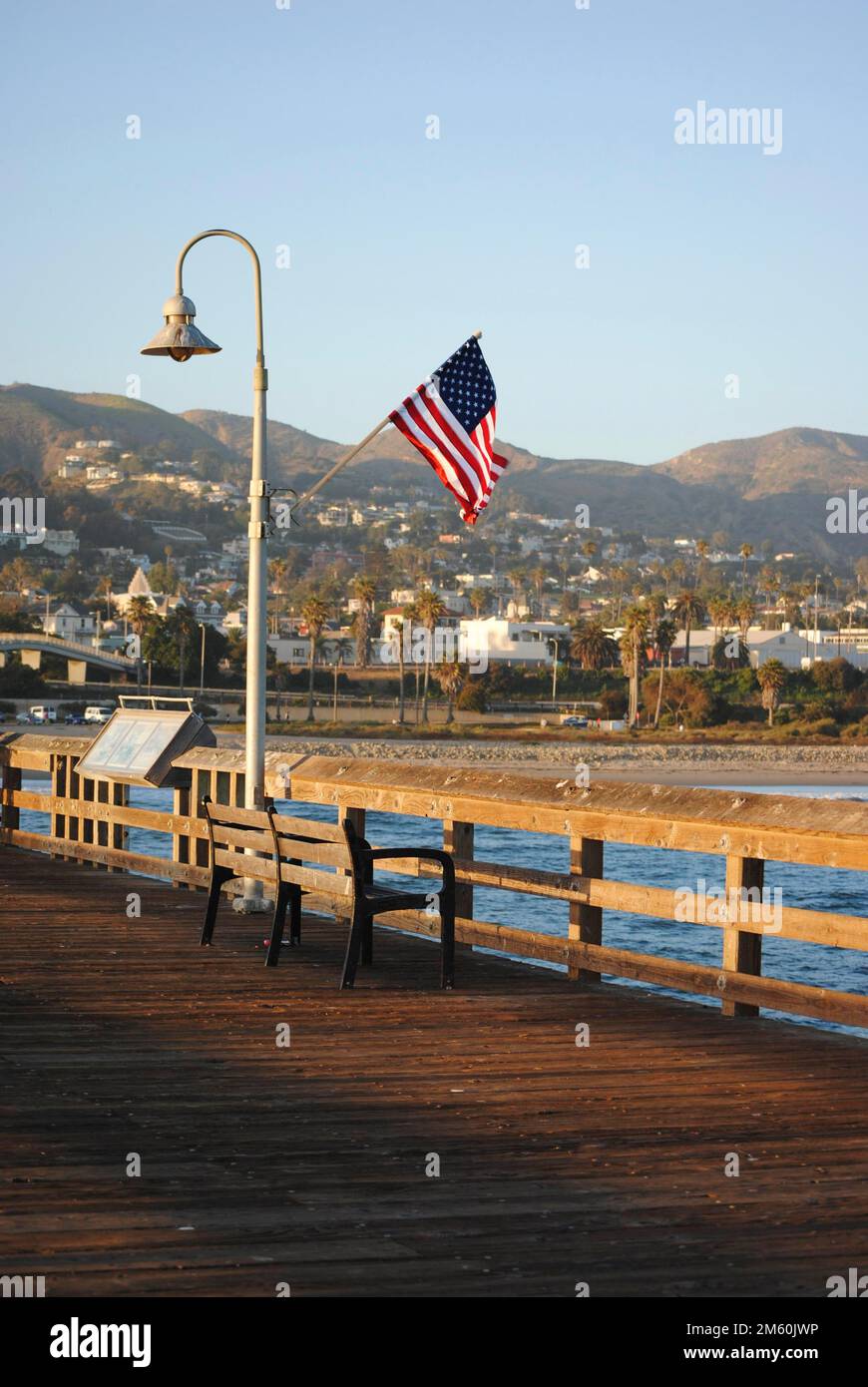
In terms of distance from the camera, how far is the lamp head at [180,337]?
38.4 ft

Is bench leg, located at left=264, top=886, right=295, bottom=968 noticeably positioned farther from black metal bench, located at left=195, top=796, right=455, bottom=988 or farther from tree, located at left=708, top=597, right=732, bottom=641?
tree, located at left=708, top=597, right=732, bottom=641

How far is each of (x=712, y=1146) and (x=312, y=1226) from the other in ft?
5.20

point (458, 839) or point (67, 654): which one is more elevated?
point (458, 839)

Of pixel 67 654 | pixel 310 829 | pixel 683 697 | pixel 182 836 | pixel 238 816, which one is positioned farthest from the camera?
pixel 67 654

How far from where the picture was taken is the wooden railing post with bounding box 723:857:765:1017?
7.55 m

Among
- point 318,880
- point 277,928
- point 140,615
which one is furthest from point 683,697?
point 277,928

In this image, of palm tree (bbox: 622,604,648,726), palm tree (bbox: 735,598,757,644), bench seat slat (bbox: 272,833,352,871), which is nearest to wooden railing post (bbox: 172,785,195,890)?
bench seat slat (bbox: 272,833,352,871)

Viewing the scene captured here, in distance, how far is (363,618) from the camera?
17388 cm

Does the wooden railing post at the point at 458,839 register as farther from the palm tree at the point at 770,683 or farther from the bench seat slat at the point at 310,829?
the palm tree at the point at 770,683

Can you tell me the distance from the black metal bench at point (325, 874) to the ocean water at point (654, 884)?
6153 mm

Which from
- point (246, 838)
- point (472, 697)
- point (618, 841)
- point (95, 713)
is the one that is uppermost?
point (618, 841)

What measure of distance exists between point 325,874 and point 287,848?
0.84ft

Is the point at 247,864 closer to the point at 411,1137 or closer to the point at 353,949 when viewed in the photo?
the point at 353,949

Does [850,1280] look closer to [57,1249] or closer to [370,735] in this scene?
[57,1249]
